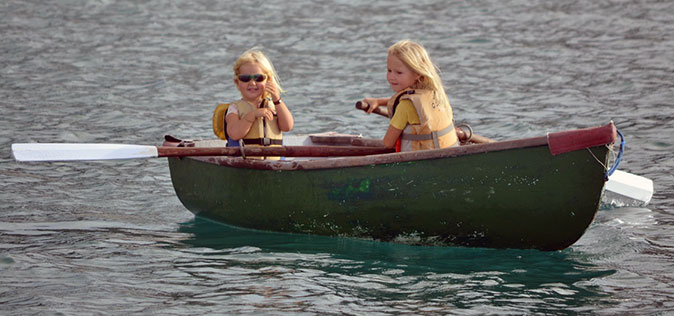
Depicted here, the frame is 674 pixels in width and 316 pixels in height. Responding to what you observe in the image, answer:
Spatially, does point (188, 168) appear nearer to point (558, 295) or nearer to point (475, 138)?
point (475, 138)

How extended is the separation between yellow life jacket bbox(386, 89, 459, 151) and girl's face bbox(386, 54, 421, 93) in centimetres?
6

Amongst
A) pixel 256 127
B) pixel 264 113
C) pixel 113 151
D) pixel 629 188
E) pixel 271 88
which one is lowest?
pixel 629 188

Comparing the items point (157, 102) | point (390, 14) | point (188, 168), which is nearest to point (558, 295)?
point (188, 168)

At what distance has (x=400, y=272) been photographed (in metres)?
6.53

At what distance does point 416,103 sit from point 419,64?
262 millimetres

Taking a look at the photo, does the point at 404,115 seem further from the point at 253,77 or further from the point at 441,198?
the point at 253,77

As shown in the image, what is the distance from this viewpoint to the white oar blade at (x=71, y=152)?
7.38 metres

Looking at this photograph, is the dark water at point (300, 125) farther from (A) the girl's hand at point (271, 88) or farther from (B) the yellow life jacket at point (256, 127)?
(A) the girl's hand at point (271, 88)

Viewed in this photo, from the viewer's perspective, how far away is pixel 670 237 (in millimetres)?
7281

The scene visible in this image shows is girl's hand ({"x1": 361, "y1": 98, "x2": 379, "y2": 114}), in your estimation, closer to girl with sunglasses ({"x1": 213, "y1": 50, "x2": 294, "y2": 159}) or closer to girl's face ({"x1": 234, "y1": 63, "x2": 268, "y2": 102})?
girl with sunglasses ({"x1": 213, "y1": 50, "x2": 294, "y2": 159})

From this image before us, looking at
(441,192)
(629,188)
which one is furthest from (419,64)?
(629,188)

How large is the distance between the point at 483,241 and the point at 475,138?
124 centimetres

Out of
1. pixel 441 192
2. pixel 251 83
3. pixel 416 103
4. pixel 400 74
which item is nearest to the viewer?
pixel 441 192

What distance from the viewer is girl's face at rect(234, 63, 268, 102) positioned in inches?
296
